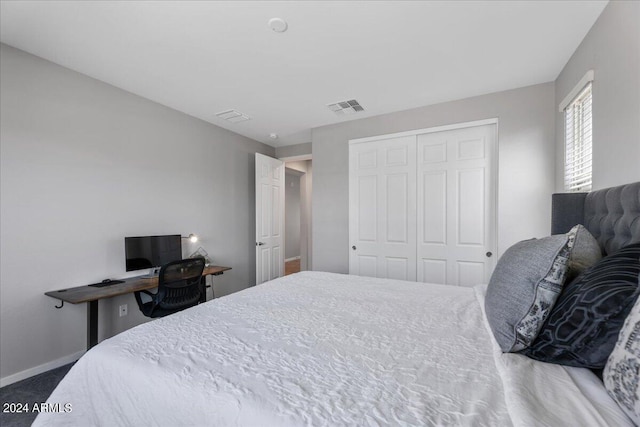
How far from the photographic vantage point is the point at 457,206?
3129 mm

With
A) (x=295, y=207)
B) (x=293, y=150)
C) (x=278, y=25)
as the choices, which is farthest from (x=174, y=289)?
(x=295, y=207)

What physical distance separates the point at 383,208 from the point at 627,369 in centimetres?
294

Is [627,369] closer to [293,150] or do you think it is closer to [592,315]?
[592,315]

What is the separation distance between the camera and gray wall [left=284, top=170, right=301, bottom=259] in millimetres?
7802

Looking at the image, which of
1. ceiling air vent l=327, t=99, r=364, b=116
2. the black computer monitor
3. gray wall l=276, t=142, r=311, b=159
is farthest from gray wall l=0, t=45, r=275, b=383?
ceiling air vent l=327, t=99, r=364, b=116

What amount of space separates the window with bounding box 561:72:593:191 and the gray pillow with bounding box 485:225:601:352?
132cm

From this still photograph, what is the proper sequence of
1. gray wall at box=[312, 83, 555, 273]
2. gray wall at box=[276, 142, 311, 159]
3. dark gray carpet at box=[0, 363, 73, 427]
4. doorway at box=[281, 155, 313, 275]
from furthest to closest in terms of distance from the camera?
doorway at box=[281, 155, 313, 275] < gray wall at box=[276, 142, 311, 159] < gray wall at box=[312, 83, 555, 273] < dark gray carpet at box=[0, 363, 73, 427]

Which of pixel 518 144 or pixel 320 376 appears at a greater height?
pixel 518 144

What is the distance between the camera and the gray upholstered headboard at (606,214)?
1162 mm

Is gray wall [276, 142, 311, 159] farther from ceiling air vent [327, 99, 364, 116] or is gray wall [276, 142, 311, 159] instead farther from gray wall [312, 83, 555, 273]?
gray wall [312, 83, 555, 273]

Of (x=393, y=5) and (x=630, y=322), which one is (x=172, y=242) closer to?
(x=393, y=5)

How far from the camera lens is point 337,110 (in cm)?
343

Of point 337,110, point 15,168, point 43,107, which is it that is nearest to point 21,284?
point 15,168

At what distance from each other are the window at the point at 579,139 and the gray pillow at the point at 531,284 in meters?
1.32
